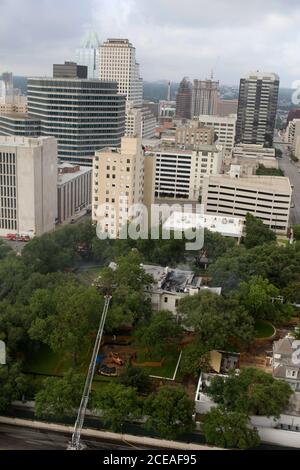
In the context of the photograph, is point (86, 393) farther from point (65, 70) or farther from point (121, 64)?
point (121, 64)

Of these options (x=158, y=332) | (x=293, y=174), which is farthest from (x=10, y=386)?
(x=293, y=174)

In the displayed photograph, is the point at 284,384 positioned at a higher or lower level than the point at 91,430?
higher

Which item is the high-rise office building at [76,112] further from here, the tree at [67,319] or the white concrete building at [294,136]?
the white concrete building at [294,136]

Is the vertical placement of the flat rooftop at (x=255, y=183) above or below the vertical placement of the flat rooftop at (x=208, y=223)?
→ above

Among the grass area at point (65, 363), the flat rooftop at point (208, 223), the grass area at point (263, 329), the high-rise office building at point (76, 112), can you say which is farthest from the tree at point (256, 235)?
the high-rise office building at point (76, 112)
